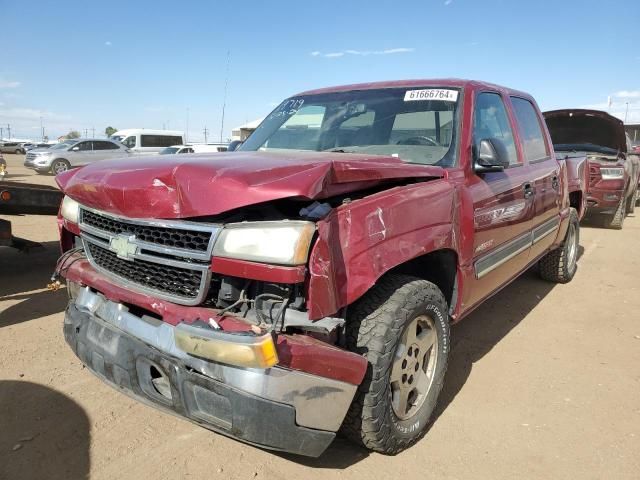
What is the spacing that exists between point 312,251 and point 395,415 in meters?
1.04

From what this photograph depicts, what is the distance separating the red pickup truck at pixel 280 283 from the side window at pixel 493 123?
282 mm

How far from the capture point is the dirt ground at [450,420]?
7.76ft

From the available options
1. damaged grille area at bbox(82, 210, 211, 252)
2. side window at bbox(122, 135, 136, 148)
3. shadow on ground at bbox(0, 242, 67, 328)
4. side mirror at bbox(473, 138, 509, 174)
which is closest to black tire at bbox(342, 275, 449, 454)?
damaged grille area at bbox(82, 210, 211, 252)

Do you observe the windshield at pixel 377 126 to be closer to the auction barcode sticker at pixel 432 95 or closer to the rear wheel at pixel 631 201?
the auction barcode sticker at pixel 432 95

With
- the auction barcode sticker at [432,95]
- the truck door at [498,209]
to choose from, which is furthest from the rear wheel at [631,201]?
the auction barcode sticker at [432,95]

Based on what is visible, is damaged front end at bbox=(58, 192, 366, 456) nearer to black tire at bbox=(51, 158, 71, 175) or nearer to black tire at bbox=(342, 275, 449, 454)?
black tire at bbox=(342, 275, 449, 454)

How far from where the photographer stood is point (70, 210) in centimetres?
277

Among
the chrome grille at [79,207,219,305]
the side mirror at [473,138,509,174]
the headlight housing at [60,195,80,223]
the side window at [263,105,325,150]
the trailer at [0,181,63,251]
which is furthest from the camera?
the trailer at [0,181,63,251]

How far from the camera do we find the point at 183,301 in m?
2.07

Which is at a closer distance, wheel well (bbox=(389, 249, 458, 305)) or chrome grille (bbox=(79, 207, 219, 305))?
chrome grille (bbox=(79, 207, 219, 305))

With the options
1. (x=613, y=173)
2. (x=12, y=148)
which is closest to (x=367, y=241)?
(x=613, y=173)

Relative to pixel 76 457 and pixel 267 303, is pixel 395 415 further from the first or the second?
pixel 76 457

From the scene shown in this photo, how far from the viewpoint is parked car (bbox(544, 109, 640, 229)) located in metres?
9.02

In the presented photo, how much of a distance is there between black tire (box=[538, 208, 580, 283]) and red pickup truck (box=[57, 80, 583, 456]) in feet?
9.57
